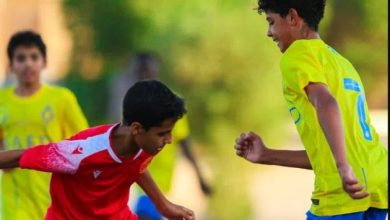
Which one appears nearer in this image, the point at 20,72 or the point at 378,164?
the point at 378,164

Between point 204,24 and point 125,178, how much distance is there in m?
6.33

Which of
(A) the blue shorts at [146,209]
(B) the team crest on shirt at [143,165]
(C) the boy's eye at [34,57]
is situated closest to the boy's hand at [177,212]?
(B) the team crest on shirt at [143,165]

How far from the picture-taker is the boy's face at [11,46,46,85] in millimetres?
7078

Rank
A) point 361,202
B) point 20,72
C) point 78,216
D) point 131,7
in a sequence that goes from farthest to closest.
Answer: point 131,7, point 20,72, point 78,216, point 361,202

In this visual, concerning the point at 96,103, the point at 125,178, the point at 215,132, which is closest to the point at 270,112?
the point at 215,132

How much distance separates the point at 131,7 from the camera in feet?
37.9

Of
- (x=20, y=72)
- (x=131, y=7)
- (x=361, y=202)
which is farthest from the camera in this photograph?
(x=131, y=7)

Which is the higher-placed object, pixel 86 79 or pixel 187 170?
pixel 86 79

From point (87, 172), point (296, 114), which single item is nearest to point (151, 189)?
point (87, 172)

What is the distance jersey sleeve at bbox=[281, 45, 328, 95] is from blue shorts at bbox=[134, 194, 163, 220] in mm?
3253

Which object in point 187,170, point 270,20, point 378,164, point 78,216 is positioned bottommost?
point 187,170

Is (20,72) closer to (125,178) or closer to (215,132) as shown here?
(125,178)

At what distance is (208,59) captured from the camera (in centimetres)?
1164

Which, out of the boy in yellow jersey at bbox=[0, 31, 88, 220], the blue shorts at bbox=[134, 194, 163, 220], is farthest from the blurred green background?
the boy in yellow jersey at bbox=[0, 31, 88, 220]
